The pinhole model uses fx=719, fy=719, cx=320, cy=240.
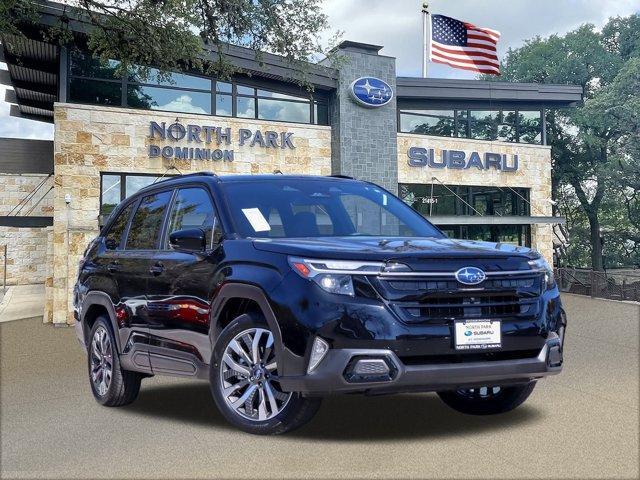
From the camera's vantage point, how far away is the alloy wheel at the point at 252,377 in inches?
186

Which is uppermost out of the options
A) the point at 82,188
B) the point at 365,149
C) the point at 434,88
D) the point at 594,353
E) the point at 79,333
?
the point at 434,88

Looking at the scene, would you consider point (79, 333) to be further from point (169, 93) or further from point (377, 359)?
point (169, 93)

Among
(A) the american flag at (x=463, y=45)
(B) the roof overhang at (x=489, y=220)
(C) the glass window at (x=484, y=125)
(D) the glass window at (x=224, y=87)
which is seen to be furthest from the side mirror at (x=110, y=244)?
(C) the glass window at (x=484, y=125)

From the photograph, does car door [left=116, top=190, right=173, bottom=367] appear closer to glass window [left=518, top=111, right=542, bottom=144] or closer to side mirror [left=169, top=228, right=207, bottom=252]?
side mirror [left=169, top=228, right=207, bottom=252]

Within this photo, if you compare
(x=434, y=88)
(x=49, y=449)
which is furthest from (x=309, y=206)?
(x=434, y=88)

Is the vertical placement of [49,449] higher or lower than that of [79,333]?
lower

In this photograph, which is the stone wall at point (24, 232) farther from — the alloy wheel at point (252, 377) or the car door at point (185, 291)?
the alloy wheel at point (252, 377)

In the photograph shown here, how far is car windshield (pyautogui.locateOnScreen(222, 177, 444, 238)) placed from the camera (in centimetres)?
543

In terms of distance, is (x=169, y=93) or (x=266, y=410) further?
(x=169, y=93)

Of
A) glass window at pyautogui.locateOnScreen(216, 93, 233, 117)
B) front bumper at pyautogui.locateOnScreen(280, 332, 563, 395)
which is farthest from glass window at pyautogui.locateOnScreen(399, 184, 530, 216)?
front bumper at pyautogui.locateOnScreen(280, 332, 563, 395)

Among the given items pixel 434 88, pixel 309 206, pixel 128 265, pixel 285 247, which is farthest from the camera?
pixel 434 88

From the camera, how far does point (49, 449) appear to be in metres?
5.07

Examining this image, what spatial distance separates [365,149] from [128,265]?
16857 mm

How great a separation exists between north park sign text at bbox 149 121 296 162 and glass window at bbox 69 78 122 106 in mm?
1168
